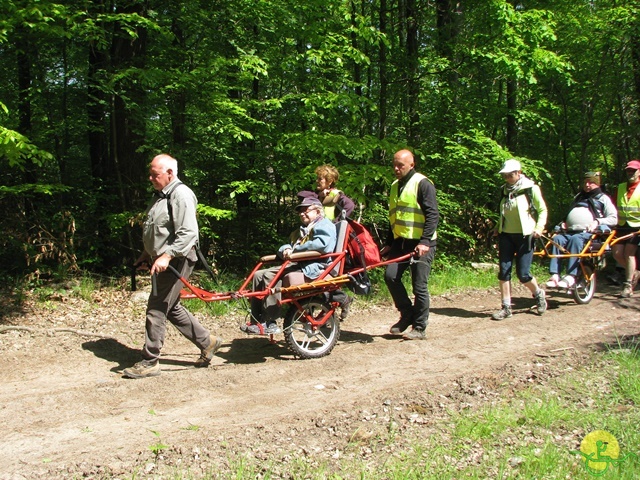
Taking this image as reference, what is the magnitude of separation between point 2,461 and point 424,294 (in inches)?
178

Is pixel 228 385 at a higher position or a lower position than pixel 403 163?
lower

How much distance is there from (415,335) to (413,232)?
126 cm

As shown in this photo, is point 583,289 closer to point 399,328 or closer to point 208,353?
point 399,328

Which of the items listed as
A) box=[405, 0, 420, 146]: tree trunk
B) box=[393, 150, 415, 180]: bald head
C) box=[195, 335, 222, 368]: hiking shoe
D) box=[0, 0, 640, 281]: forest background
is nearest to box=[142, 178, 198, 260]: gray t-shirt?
box=[195, 335, 222, 368]: hiking shoe

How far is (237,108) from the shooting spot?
8.38 meters

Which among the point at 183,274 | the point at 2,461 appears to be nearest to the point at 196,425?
the point at 2,461

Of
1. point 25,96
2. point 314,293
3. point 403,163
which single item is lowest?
point 314,293

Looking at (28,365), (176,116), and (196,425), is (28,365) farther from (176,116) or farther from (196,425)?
(176,116)

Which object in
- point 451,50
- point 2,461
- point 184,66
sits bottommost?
point 2,461

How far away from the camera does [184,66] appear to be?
8.88m

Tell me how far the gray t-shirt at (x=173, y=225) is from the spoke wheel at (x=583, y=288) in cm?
638

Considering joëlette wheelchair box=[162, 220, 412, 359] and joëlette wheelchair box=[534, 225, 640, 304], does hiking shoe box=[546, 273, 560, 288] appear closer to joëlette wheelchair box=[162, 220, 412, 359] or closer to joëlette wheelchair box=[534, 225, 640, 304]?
joëlette wheelchair box=[534, 225, 640, 304]

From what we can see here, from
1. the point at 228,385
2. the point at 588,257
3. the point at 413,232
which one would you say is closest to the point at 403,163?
the point at 413,232

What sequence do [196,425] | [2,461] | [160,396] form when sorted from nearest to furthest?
1. [2,461]
2. [196,425]
3. [160,396]
